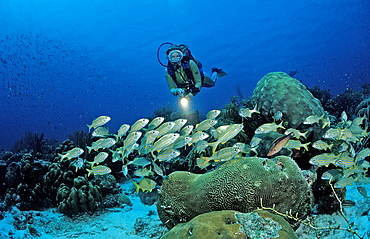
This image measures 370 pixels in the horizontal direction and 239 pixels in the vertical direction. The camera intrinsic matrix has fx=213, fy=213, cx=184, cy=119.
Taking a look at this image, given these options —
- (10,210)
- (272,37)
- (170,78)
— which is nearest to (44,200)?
(10,210)

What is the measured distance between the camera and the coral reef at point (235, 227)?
7.34 ft

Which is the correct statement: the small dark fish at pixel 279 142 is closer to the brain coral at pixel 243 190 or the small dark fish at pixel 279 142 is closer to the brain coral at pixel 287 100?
the brain coral at pixel 243 190

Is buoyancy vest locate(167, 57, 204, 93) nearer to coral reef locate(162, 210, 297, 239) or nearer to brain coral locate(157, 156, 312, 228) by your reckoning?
brain coral locate(157, 156, 312, 228)

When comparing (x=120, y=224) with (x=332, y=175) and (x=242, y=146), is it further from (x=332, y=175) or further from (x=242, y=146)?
(x=332, y=175)

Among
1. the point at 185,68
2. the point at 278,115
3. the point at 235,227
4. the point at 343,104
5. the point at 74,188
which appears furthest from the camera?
the point at 343,104

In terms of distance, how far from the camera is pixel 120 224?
16.5 feet

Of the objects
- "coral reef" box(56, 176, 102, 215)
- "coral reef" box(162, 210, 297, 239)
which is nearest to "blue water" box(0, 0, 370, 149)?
"coral reef" box(56, 176, 102, 215)

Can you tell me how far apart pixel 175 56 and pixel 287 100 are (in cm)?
403

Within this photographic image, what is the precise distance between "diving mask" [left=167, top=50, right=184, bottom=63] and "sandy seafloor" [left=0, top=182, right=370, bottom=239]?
493 centimetres

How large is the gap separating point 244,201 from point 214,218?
0.82m

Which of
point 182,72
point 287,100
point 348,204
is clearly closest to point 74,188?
point 182,72

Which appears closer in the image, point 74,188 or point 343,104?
point 74,188

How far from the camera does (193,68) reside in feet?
26.8

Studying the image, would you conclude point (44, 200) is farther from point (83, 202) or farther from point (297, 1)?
A: point (297, 1)
